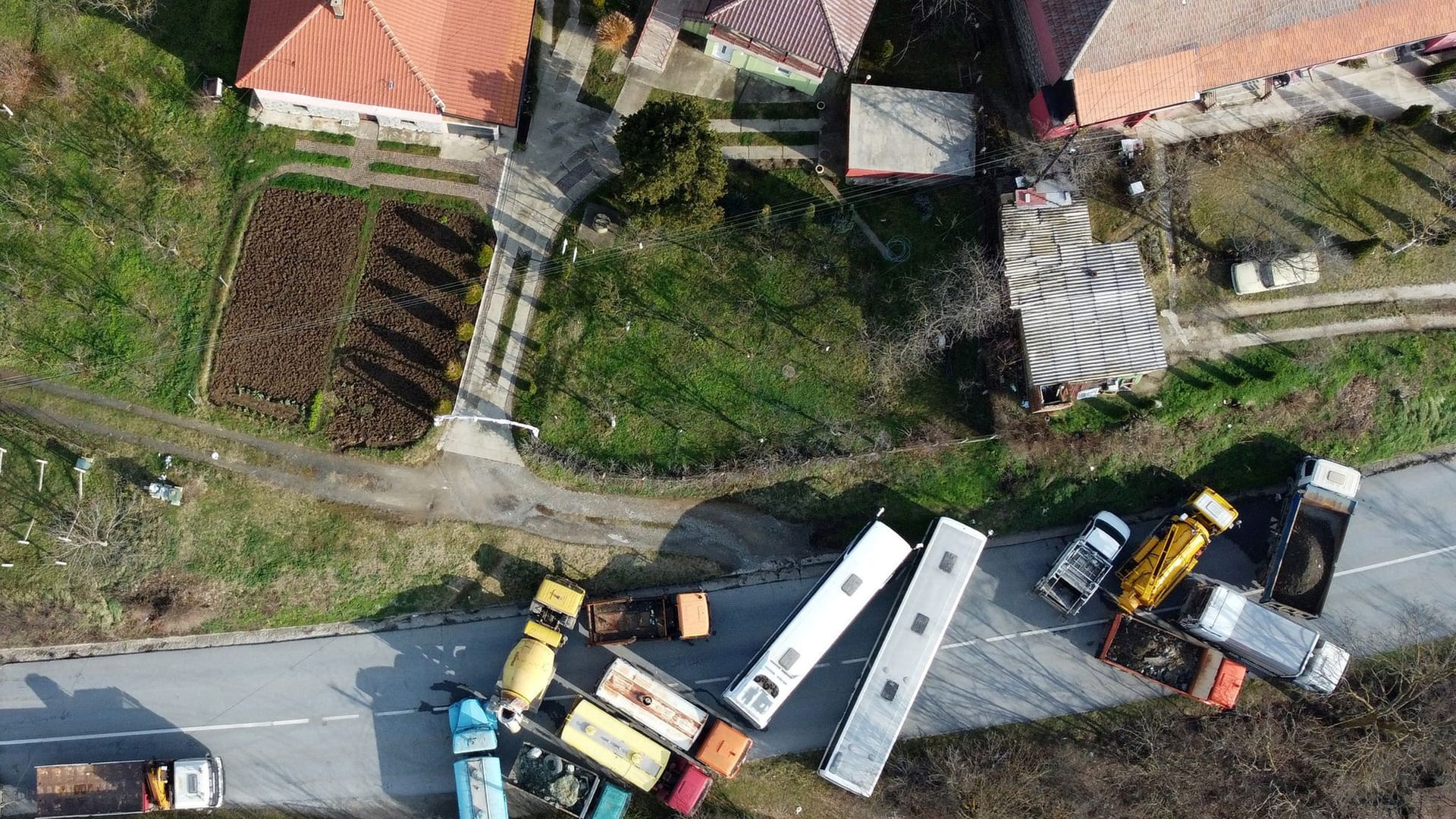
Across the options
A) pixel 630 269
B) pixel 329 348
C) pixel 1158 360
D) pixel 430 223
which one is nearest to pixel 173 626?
pixel 329 348

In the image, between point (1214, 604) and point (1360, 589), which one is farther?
point (1360, 589)

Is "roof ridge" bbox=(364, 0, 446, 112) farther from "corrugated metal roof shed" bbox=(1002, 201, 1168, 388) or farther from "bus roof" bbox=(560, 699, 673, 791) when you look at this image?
"bus roof" bbox=(560, 699, 673, 791)

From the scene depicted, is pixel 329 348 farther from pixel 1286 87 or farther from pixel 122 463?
pixel 1286 87

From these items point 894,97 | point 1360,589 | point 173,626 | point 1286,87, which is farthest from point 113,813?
point 1286,87

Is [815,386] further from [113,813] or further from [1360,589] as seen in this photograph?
[113,813]

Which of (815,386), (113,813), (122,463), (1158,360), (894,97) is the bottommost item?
(113,813)

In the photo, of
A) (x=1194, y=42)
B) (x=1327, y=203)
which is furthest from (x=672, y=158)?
(x=1327, y=203)

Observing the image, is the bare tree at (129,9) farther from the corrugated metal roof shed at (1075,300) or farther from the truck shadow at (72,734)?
the corrugated metal roof shed at (1075,300)

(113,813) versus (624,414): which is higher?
(624,414)
